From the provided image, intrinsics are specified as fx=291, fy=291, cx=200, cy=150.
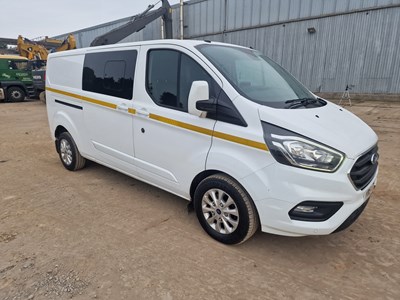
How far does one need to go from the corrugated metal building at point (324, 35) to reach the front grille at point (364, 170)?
42.0 ft

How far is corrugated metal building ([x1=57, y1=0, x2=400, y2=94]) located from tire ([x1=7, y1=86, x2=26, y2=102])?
1193cm

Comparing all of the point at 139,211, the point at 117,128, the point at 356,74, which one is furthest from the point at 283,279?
the point at 356,74

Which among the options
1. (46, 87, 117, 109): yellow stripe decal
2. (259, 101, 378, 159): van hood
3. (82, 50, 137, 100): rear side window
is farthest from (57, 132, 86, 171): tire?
(259, 101, 378, 159): van hood

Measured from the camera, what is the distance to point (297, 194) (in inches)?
92.7

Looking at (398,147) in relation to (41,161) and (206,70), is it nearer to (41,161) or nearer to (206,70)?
(206,70)

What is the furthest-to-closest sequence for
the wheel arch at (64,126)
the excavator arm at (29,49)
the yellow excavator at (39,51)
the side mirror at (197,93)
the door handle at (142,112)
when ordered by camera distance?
the excavator arm at (29,49)
the yellow excavator at (39,51)
the wheel arch at (64,126)
the door handle at (142,112)
the side mirror at (197,93)

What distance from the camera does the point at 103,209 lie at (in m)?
3.62

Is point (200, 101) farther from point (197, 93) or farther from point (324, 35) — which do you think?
point (324, 35)

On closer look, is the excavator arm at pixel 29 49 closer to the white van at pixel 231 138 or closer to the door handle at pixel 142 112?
the white van at pixel 231 138

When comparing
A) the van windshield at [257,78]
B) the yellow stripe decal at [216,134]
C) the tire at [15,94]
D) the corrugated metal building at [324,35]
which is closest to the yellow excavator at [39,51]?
the tire at [15,94]

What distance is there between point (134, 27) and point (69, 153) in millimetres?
12166

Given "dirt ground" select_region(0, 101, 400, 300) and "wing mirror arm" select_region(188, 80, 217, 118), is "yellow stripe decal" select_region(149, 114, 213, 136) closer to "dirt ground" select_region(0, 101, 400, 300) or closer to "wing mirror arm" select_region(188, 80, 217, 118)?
"wing mirror arm" select_region(188, 80, 217, 118)

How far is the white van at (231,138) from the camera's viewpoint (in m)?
2.38

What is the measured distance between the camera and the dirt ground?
2.31 metres
